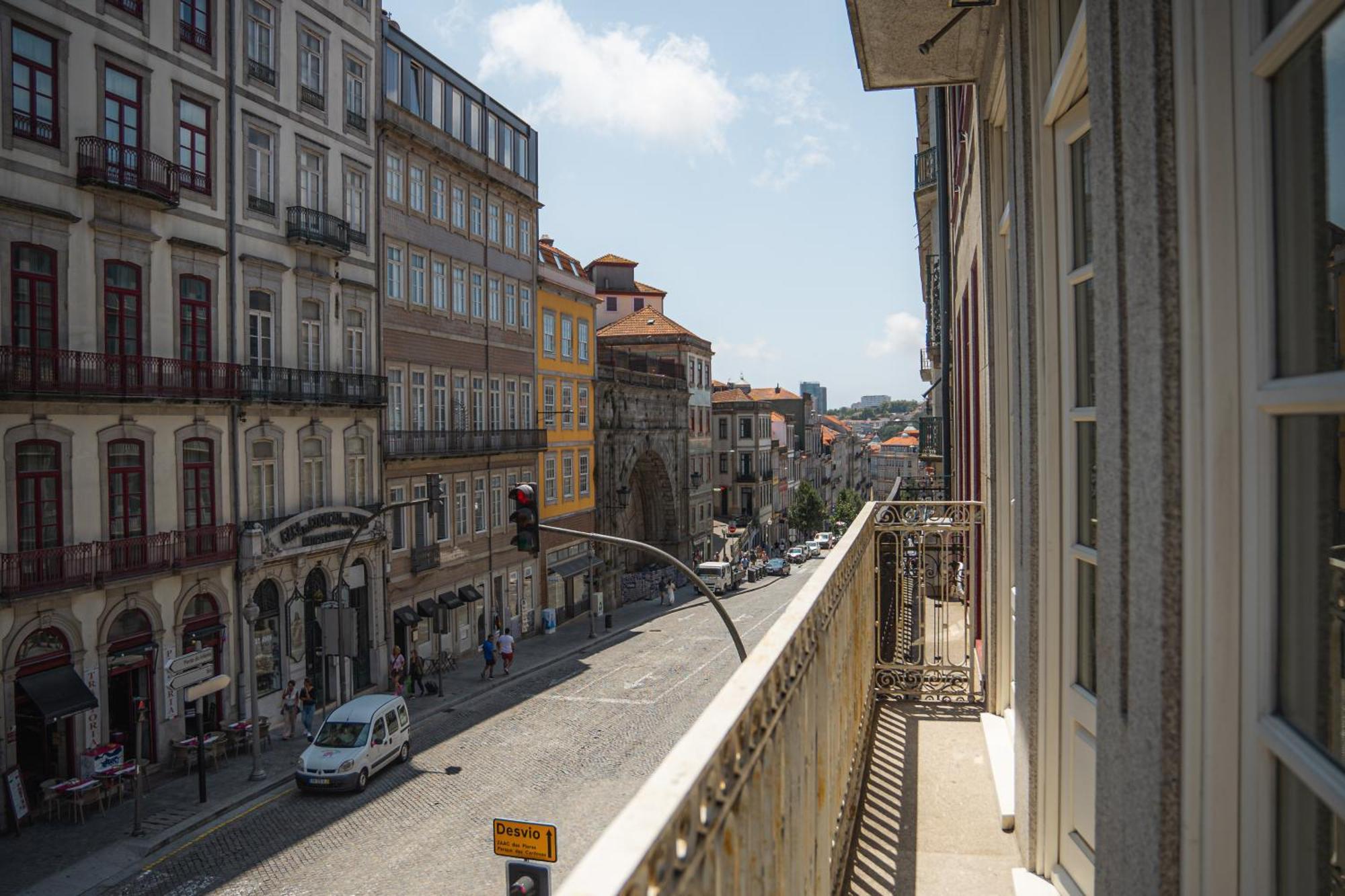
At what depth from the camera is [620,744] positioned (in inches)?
889

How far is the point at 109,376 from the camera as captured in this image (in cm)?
2097

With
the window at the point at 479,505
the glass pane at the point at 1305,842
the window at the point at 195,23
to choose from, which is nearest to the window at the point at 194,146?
the window at the point at 195,23

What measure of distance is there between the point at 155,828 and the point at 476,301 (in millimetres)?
23168

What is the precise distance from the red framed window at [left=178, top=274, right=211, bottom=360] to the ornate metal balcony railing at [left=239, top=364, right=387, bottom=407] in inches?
Result: 47.0

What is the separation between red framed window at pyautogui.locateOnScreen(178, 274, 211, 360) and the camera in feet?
75.5

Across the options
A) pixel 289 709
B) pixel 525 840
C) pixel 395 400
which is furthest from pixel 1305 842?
pixel 395 400

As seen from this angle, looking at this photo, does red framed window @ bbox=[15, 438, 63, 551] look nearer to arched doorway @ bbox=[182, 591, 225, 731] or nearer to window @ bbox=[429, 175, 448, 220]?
arched doorway @ bbox=[182, 591, 225, 731]

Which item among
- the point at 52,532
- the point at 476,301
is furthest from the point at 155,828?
the point at 476,301

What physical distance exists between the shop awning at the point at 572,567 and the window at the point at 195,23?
25088 millimetres

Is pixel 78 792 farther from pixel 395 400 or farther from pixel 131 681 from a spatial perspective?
pixel 395 400

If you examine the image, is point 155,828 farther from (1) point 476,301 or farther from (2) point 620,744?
(1) point 476,301

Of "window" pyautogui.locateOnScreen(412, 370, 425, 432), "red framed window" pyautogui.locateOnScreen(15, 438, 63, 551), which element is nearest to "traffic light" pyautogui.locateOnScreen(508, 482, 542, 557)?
"red framed window" pyautogui.locateOnScreen(15, 438, 63, 551)

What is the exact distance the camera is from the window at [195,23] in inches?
908

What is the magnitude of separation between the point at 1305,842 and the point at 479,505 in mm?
36399
